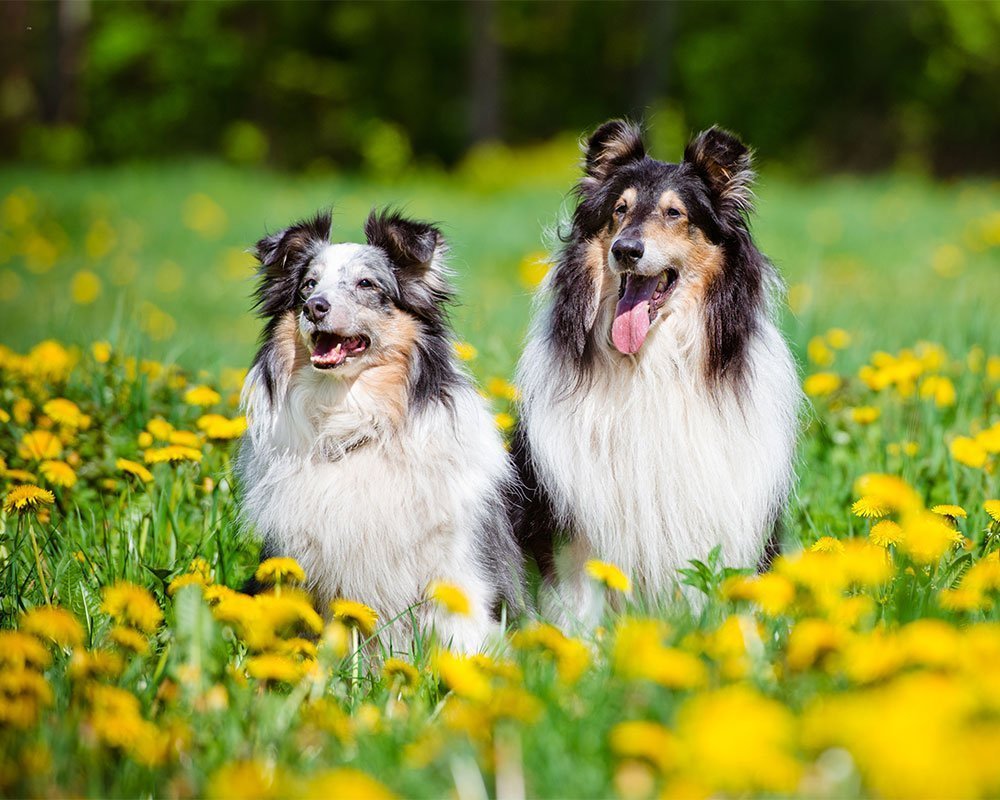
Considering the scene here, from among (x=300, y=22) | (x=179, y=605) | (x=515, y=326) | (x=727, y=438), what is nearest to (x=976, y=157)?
(x=300, y=22)

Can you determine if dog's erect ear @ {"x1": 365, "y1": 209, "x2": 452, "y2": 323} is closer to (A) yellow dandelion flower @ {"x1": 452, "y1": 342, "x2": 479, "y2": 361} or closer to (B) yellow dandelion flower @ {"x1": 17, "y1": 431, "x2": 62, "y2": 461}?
(A) yellow dandelion flower @ {"x1": 452, "y1": 342, "x2": 479, "y2": 361}

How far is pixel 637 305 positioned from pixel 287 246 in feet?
3.73

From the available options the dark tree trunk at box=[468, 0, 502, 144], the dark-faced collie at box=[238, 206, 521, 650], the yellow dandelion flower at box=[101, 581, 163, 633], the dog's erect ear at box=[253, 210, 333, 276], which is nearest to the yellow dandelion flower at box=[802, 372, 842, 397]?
the dark-faced collie at box=[238, 206, 521, 650]

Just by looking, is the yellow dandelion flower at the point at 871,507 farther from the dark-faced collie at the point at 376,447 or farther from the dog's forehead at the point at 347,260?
the dog's forehead at the point at 347,260

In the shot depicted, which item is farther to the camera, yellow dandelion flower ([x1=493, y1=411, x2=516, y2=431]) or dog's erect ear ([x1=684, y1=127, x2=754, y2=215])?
yellow dandelion flower ([x1=493, y1=411, x2=516, y2=431])

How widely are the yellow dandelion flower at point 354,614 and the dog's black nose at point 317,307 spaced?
0.87 m

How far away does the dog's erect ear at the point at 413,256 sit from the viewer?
3342mm

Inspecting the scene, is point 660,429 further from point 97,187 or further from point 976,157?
point 976,157

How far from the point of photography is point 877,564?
2.00 m

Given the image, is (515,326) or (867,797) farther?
(515,326)

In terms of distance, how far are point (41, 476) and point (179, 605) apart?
164 centimetres

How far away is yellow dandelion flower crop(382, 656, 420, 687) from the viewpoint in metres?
2.63

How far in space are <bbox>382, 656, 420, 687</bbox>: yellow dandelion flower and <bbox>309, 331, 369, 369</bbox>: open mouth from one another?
952 mm

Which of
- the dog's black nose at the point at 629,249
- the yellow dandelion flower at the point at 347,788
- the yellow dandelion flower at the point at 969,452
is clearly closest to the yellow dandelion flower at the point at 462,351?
the dog's black nose at the point at 629,249
